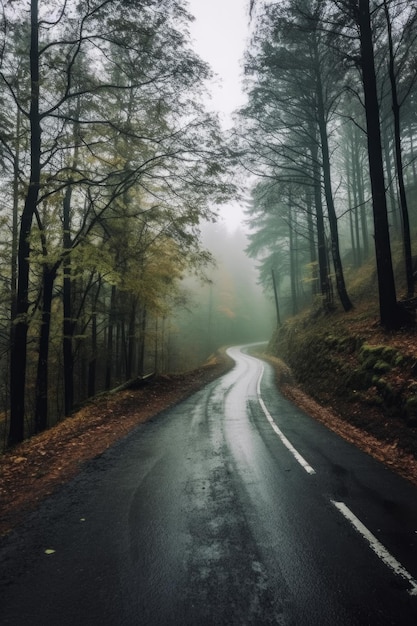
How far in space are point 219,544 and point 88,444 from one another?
4830 mm

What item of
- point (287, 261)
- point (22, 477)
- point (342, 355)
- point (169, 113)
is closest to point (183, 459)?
point (22, 477)

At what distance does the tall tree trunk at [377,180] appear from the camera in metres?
10.7

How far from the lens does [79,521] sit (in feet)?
14.7

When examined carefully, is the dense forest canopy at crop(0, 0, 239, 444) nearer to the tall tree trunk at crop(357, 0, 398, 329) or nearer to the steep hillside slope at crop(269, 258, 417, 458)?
the tall tree trunk at crop(357, 0, 398, 329)

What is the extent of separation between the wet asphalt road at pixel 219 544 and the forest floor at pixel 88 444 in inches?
16.9

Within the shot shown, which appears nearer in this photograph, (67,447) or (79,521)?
(79,521)

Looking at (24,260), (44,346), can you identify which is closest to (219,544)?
(24,260)

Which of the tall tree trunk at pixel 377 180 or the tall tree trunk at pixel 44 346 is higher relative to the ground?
the tall tree trunk at pixel 377 180

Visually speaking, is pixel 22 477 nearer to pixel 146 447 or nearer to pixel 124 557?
pixel 146 447

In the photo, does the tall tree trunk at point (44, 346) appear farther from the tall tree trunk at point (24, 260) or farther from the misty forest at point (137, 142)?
the tall tree trunk at point (24, 260)

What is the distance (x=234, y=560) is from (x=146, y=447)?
4.21 m

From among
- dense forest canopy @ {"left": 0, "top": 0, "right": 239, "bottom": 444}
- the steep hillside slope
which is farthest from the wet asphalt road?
dense forest canopy @ {"left": 0, "top": 0, "right": 239, "bottom": 444}

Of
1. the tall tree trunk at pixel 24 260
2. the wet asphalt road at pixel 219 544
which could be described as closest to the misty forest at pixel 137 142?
the tall tree trunk at pixel 24 260

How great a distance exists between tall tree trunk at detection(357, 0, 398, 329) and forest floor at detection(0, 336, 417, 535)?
374 cm
